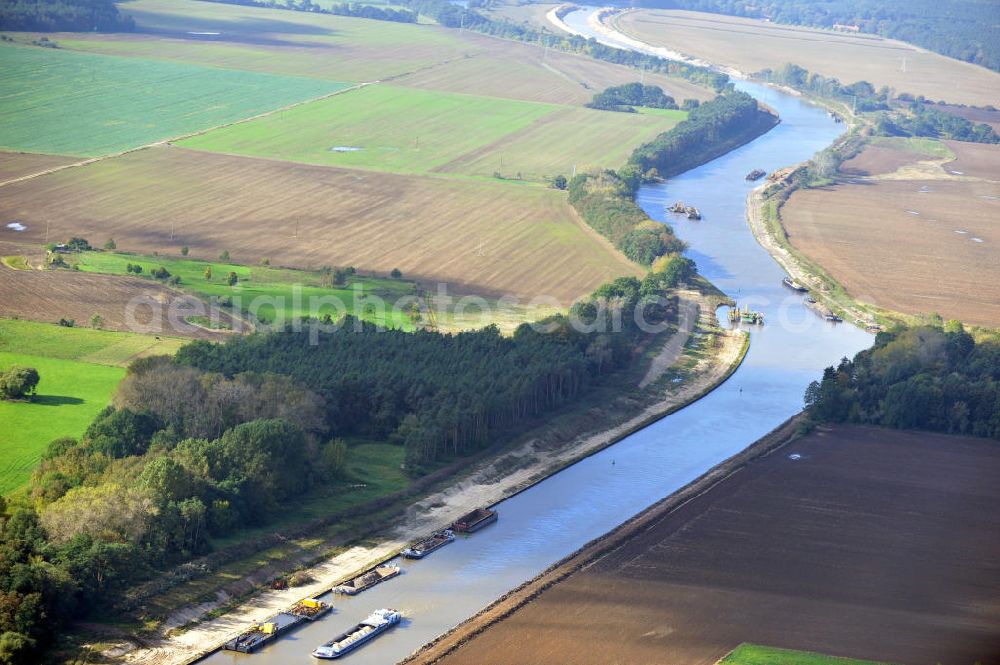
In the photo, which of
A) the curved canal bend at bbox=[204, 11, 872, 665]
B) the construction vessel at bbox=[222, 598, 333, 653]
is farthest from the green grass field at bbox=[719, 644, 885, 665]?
the construction vessel at bbox=[222, 598, 333, 653]

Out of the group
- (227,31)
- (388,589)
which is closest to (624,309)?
(388,589)

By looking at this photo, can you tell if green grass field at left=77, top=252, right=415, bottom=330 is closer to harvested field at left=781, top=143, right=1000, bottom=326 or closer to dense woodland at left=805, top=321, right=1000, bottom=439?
dense woodland at left=805, top=321, right=1000, bottom=439

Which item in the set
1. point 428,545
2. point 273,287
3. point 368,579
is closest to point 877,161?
point 273,287

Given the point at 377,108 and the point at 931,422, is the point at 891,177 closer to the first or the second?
the point at 377,108

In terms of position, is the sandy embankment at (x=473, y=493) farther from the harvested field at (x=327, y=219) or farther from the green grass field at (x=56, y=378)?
the green grass field at (x=56, y=378)

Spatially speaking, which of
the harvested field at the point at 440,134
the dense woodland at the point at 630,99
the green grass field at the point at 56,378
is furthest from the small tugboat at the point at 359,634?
the dense woodland at the point at 630,99

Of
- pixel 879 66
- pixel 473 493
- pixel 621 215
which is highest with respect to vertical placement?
pixel 879 66

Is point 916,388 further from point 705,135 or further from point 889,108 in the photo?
point 889,108
